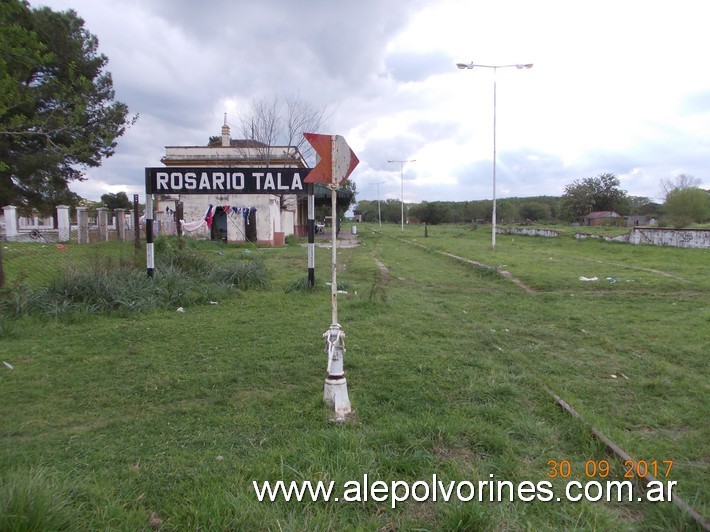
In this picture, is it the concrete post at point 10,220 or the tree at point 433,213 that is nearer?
the concrete post at point 10,220

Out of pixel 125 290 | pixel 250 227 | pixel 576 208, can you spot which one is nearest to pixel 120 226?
pixel 250 227

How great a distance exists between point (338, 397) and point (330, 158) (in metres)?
2.12

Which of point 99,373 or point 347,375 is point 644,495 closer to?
point 347,375

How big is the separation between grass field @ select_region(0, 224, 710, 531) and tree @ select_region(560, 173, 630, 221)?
231 ft

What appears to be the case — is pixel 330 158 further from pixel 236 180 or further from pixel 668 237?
pixel 668 237

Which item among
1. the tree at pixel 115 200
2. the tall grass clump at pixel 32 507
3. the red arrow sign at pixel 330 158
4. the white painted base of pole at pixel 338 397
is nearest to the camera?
the tall grass clump at pixel 32 507

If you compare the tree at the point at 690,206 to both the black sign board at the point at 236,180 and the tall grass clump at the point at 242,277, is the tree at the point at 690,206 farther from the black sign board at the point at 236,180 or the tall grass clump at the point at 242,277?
the tall grass clump at the point at 242,277

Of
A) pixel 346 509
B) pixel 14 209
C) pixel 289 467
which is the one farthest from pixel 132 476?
pixel 14 209

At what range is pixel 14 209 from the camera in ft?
76.1

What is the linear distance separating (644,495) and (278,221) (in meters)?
28.1

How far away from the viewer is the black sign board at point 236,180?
9.63 meters
